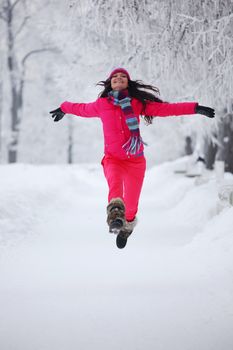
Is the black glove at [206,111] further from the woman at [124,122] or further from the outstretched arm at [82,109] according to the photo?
the outstretched arm at [82,109]

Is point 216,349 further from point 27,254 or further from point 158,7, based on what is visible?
point 158,7

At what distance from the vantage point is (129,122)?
4273 millimetres

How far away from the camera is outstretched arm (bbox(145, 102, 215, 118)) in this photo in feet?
13.8

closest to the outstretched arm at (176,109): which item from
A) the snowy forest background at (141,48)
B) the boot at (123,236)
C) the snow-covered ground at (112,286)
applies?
the boot at (123,236)

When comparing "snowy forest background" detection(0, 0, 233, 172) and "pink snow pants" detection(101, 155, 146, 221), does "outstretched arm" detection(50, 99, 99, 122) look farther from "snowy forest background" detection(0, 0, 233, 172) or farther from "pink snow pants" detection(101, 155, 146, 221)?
"snowy forest background" detection(0, 0, 233, 172)

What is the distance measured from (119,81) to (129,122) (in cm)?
55

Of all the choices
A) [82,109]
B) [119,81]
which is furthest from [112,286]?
[119,81]

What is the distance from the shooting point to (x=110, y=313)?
138 inches

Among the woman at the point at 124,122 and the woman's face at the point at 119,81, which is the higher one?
the woman's face at the point at 119,81

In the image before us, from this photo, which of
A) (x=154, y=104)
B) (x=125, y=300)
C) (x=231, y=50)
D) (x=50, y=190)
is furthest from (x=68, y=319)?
(x=50, y=190)

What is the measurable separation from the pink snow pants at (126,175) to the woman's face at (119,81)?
2.71 feet

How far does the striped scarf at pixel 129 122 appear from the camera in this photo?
427 cm

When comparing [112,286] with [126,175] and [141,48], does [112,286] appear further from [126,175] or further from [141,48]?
[141,48]

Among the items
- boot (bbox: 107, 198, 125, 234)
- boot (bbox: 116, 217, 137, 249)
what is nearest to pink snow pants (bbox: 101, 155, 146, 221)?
boot (bbox: 107, 198, 125, 234)
